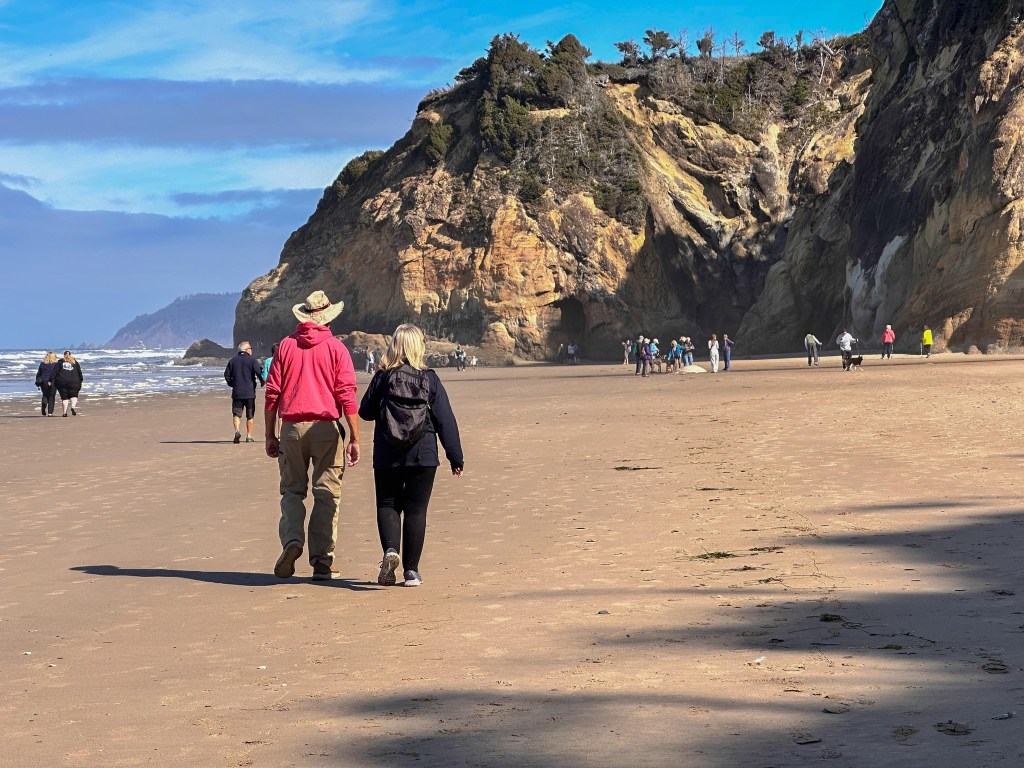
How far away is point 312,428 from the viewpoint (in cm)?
762

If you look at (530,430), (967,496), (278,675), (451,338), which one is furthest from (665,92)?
(278,675)

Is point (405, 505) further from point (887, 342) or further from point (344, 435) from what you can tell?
point (887, 342)

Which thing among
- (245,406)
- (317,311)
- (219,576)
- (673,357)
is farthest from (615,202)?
(219,576)

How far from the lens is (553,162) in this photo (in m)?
75.9

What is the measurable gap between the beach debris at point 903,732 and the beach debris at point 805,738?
267 mm

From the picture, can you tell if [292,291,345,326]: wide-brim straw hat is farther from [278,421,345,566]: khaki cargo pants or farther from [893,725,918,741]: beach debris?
[893,725,918,741]: beach debris

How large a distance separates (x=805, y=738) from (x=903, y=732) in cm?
34

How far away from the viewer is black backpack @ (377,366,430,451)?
716cm

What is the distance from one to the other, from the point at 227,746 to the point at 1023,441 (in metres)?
12.0

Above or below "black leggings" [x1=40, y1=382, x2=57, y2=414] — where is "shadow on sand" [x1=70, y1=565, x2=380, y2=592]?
below

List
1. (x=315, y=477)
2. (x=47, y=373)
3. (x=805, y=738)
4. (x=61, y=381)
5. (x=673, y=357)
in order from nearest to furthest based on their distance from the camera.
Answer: (x=805, y=738) < (x=315, y=477) < (x=61, y=381) < (x=47, y=373) < (x=673, y=357)

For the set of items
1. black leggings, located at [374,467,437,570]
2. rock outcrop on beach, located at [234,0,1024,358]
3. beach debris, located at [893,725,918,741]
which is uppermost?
rock outcrop on beach, located at [234,0,1024,358]

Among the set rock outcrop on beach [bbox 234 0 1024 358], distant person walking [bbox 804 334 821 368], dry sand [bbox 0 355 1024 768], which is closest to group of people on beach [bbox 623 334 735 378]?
distant person walking [bbox 804 334 821 368]

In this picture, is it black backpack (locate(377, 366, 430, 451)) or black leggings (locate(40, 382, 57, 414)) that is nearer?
black backpack (locate(377, 366, 430, 451))
